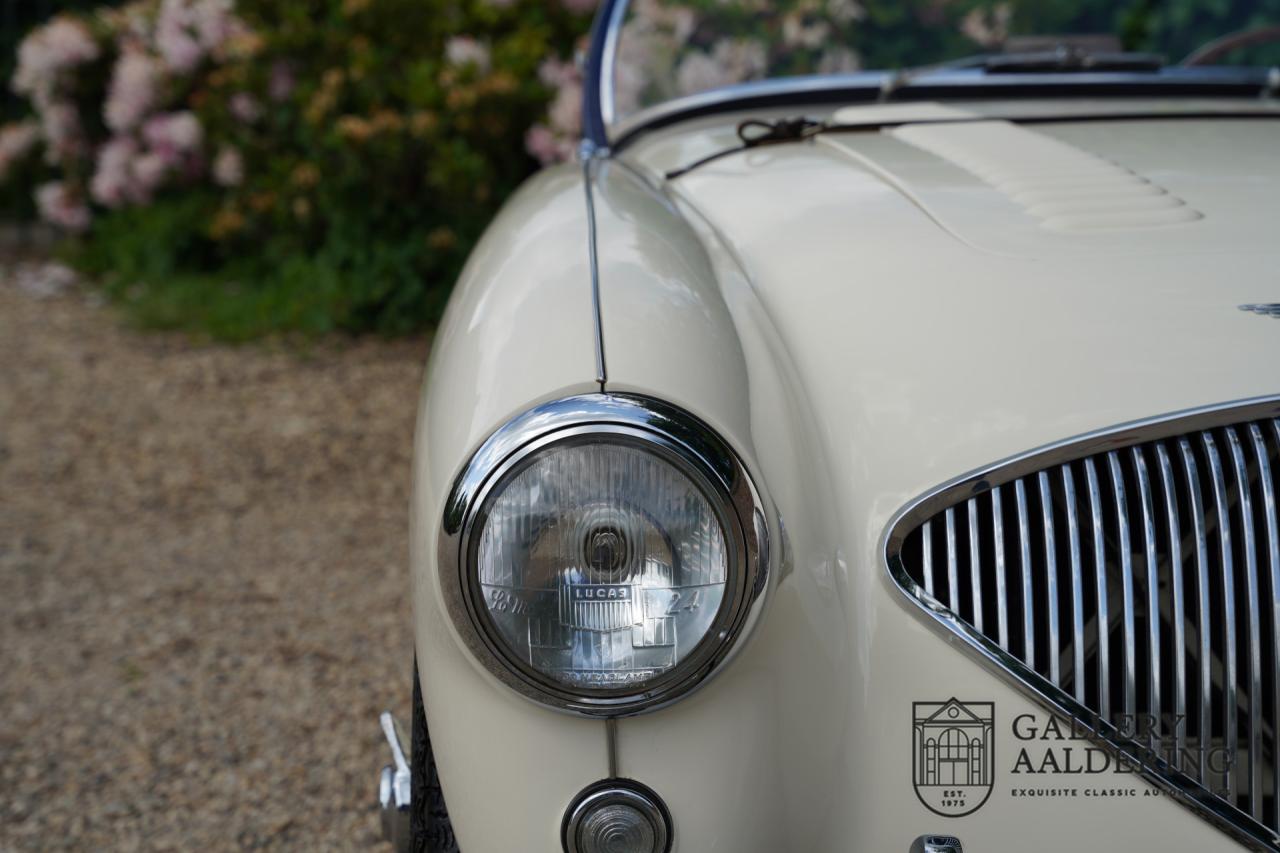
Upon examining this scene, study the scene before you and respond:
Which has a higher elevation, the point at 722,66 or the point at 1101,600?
the point at 722,66

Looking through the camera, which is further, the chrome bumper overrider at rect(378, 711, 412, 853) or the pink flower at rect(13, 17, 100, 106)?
the pink flower at rect(13, 17, 100, 106)

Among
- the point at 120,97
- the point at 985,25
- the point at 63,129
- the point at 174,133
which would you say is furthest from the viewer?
the point at 63,129

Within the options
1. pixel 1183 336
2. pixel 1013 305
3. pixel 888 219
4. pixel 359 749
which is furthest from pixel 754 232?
pixel 359 749

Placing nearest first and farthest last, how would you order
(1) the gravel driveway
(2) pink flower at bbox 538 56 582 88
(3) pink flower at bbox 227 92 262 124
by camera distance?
A: (1) the gravel driveway, (2) pink flower at bbox 538 56 582 88, (3) pink flower at bbox 227 92 262 124

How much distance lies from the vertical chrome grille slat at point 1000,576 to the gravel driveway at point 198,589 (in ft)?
4.62

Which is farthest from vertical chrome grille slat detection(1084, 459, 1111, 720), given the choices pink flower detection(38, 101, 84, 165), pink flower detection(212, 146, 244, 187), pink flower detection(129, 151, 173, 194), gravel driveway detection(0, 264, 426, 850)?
pink flower detection(38, 101, 84, 165)

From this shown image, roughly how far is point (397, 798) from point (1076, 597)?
845mm

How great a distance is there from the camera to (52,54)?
21.4ft

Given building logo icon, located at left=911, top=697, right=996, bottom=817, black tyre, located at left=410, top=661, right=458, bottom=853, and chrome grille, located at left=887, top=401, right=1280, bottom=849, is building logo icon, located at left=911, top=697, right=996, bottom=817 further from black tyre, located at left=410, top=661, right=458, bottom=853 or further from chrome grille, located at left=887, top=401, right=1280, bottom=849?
black tyre, located at left=410, top=661, right=458, bottom=853

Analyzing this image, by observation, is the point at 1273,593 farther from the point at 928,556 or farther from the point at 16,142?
the point at 16,142

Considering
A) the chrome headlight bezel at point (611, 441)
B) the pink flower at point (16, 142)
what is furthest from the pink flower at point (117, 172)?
the chrome headlight bezel at point (611, 441)

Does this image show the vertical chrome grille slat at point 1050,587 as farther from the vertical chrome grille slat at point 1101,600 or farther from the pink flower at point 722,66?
the pink flower at point 722,66

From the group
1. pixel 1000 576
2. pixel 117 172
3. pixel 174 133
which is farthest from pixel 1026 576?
pixel 117 172

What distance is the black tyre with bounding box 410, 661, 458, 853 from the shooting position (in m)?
1.37
